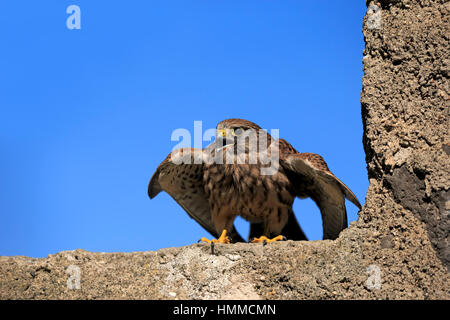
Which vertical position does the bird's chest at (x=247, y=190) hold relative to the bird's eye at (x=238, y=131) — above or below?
below

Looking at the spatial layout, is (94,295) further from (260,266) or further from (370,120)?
(370,120)

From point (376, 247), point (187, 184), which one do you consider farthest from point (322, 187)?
point (187, 184)

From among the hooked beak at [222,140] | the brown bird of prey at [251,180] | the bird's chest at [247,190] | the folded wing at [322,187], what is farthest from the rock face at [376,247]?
the hooked beak at [222,140]

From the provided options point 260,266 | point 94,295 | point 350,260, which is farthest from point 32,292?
point 350,260

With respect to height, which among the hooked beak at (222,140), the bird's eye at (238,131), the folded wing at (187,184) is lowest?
the folded wing at (187,184)

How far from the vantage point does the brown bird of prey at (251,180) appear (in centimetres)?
420

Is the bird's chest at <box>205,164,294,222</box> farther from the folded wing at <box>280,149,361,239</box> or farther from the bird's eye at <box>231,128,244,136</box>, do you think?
the bird's eye at <box>231,128,244,136</box>

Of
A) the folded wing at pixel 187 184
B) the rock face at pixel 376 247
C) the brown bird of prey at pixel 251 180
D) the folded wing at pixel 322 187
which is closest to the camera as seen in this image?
the rock face at pixel 376 247

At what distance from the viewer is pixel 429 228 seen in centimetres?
297

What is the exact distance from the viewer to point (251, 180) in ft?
14.2

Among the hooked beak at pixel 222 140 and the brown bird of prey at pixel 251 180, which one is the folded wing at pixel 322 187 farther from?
the hooked beak at pixel 222 140

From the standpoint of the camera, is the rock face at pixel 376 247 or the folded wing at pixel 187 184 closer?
the rock face at pixel 376 247
